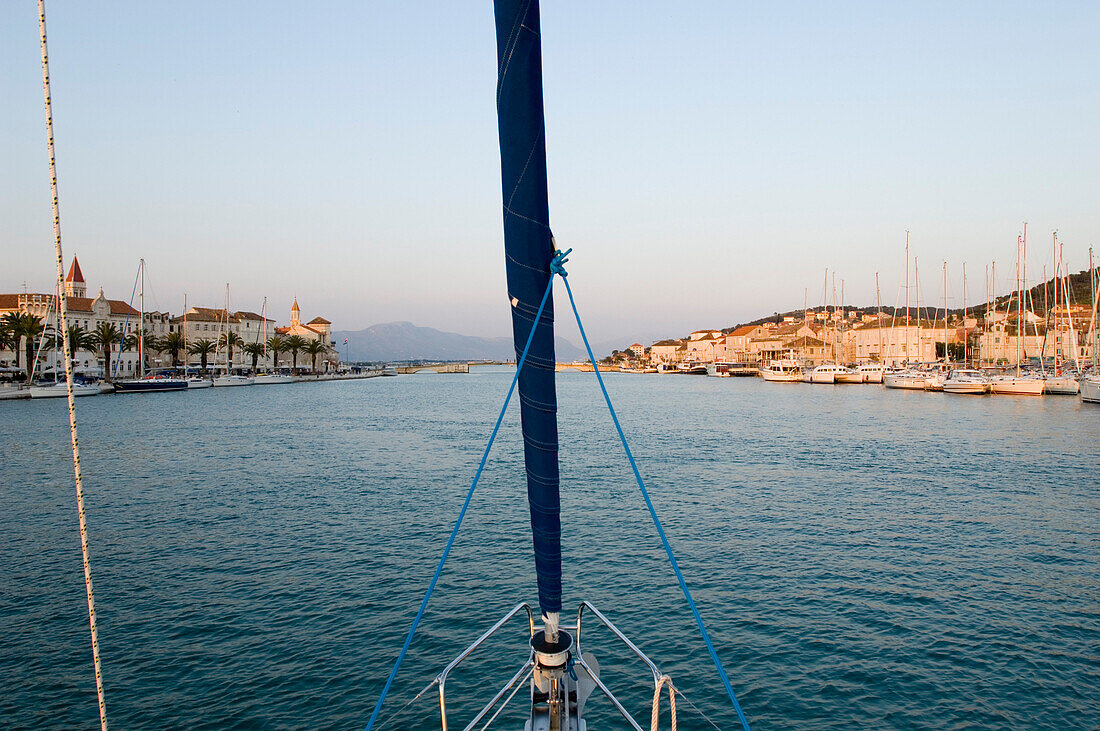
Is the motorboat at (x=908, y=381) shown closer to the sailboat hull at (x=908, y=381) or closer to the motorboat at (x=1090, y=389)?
the sailboat hull at (x=908, y=381)

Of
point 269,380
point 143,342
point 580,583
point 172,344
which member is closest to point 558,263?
point 580,583

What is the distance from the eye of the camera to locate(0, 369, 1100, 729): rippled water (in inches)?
387

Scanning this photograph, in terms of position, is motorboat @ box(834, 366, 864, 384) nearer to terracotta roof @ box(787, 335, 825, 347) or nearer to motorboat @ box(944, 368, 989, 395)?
motorboat @ box(944, 368, 989, 395)

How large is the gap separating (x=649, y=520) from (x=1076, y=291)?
7755 inches

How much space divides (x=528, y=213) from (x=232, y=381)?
361 ft

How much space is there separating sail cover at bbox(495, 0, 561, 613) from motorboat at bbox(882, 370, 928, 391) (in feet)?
281

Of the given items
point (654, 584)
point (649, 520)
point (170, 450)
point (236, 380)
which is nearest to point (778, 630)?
point (654, 584)

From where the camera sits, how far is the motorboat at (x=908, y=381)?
261 ft

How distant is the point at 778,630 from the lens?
1204 cm

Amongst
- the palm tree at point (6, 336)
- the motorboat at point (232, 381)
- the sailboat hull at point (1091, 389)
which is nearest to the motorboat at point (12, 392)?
the palm tree at point (6, 336)

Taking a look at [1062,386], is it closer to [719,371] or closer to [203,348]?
[719,371]

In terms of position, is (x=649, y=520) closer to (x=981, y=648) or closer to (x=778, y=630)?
(x=778, y=630)

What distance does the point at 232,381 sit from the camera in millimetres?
103125

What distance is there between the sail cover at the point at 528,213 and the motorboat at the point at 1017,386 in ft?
254
